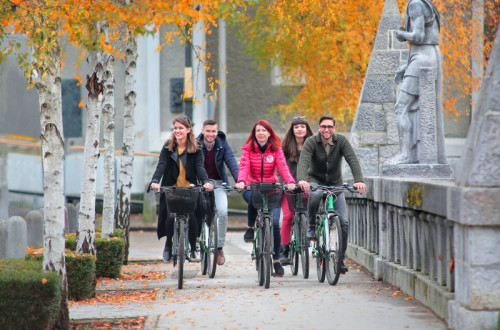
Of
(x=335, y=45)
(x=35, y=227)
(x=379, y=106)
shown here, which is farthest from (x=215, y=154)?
(x=335, y=45)

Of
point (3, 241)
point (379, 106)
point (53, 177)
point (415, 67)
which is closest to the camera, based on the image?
point (53, 177)

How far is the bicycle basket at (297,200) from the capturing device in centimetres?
1008

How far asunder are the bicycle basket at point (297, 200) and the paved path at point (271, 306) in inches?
34.4

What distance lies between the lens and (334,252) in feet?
30.9

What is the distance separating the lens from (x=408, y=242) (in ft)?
28.3

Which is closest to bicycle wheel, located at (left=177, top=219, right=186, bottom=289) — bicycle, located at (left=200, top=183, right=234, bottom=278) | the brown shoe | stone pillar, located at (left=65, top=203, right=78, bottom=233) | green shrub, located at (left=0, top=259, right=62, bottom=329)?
bicycle, located at (left=200, top=183, right=234, bottom=278)

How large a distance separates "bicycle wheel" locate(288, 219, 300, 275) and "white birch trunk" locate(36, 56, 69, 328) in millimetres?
3782

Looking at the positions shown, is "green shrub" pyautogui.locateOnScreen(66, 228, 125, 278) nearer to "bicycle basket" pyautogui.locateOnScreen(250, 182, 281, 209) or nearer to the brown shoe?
the brown shoe

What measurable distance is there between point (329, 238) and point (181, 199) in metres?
1.74

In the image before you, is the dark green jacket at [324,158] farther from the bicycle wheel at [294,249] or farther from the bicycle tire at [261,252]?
the bicycle tire at [261,252]

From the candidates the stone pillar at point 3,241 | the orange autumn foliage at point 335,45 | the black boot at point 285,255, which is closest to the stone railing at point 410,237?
the black boot at point 285,255

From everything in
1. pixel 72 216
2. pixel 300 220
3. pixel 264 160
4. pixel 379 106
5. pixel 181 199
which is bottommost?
pixel 72 216

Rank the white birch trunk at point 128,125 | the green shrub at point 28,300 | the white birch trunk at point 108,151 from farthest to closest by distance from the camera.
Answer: the white birch trunk at point 128,125 < the white birch trunk at point 108,151 < the green shrub at point 28,300

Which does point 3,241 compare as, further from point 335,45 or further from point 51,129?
point 335,45
